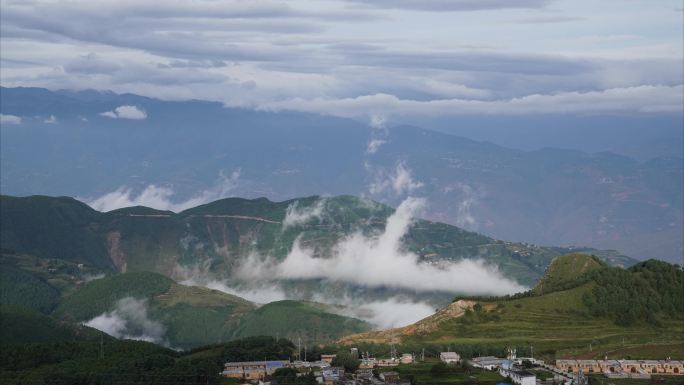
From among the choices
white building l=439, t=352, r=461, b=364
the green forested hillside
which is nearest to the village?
white building l=439, t=352, r=461, b=364

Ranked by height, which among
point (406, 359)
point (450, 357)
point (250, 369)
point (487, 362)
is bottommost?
point (250, 369)

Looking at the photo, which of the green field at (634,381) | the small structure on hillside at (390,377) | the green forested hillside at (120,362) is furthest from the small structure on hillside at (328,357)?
the green field at (634,381)

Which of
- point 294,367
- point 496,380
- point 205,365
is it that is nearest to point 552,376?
point 496,380

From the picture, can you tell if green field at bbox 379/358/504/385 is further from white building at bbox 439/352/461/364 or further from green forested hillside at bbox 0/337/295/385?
green forested hillside at bbox 0/337/295/385

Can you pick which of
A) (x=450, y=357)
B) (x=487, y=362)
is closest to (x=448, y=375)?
(x=487, y=362)

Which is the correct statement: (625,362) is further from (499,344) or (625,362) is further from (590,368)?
(499,344)

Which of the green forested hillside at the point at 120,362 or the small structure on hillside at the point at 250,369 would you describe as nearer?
the green forested hillside at the point at 120,362

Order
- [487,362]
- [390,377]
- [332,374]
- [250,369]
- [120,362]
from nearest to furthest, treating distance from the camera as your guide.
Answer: [390,377], [332,374], [250,369], [120,362], [487,362]

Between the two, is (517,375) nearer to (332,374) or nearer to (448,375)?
(448,375)

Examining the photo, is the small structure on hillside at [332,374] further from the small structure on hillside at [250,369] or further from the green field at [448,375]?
the small structure on hillside at [250,369]
